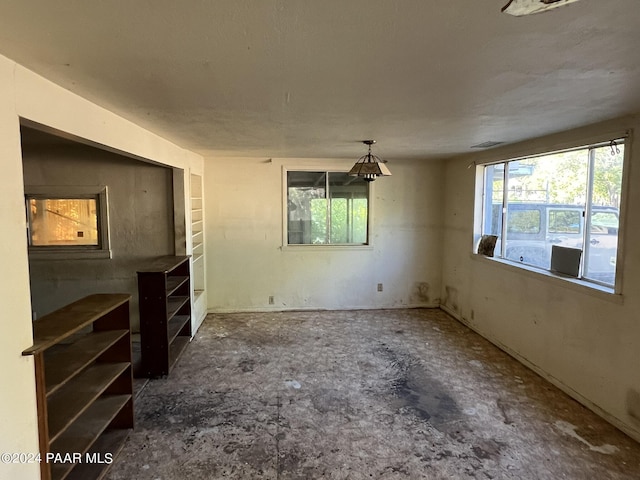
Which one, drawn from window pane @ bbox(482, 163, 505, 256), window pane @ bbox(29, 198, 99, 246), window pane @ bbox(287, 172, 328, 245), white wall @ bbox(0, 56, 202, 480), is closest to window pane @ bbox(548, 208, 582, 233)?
window pane @ bbox(482, 163, 505, 256)

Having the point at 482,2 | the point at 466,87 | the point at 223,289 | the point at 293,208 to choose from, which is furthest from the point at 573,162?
the point at 223,289

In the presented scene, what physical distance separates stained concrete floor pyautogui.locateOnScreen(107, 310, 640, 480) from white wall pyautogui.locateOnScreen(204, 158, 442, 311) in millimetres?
1329

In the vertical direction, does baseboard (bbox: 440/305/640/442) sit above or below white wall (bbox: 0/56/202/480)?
below

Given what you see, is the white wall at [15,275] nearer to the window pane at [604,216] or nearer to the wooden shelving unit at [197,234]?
the wooden shelving unit at [197,234]

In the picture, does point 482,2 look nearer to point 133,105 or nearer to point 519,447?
point 133,105

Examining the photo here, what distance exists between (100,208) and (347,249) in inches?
131

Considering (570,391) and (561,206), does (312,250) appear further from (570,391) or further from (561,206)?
(570,391)

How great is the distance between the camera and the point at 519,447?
2561mm

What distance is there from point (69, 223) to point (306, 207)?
3.04 m

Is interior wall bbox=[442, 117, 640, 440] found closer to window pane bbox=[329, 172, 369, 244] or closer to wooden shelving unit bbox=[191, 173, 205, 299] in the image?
window pane bbox=[329, 172, 369, 244]

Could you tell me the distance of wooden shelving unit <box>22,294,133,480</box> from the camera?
183 cm

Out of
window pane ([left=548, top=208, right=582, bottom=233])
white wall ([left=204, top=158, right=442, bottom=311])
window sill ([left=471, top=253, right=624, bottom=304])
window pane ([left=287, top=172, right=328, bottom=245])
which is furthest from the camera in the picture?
window pane ([left=287, top=172, right=328, bottom=245])

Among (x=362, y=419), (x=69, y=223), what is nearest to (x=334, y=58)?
(x=362, y=419)

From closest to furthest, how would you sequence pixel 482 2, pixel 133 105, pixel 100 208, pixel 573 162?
pixel 482 2 < pixel 133 105 < pixel 573 162 < pixel 100 208
